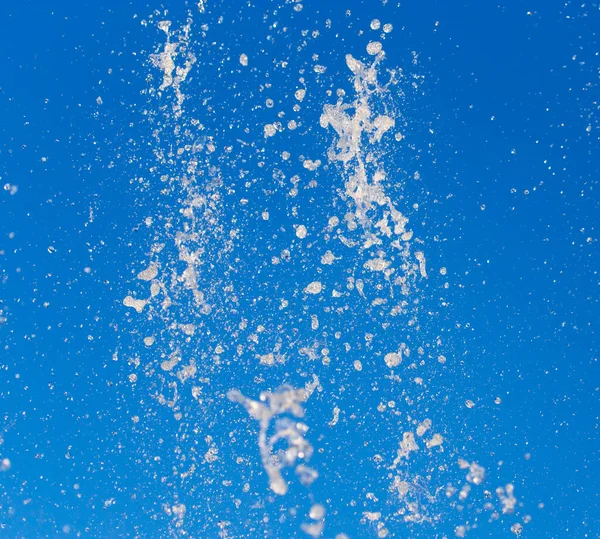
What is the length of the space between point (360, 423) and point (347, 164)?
1569 millimetres

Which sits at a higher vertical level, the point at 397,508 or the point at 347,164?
the point at 347,164

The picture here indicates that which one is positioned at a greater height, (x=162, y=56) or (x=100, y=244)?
(x=162, y=56)

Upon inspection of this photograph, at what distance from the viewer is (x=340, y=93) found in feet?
11.3

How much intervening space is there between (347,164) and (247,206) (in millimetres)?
628

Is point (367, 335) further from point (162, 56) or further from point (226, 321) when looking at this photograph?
point (162, 56)

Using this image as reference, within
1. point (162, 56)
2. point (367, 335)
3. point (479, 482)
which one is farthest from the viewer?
point (479, 482)

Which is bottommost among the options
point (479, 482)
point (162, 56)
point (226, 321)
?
point (479, 482)

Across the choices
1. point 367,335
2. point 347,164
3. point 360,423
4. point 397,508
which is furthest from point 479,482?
point 347,164

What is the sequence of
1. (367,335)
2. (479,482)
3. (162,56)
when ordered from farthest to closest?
1. (479,482)
2. (367,335)
3. (162,56)

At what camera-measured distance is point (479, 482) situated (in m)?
3.91

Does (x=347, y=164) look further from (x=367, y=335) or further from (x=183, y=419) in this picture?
(x=183, y=419)

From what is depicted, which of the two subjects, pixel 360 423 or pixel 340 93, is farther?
pixel 360 423

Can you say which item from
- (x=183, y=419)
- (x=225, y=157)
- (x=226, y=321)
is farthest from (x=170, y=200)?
(x=183, y=419)

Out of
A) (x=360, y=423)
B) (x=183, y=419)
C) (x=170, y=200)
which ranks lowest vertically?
(x=360, y=423)
